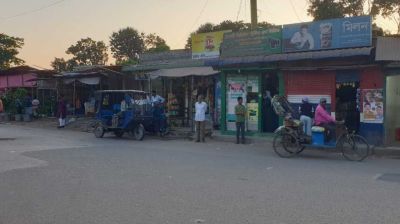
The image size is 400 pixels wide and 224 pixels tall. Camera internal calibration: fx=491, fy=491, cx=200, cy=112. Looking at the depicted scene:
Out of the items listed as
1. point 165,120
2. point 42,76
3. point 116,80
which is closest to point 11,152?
point 165,120

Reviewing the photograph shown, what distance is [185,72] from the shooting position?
2047cm

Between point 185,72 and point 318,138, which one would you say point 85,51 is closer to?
point 185,72

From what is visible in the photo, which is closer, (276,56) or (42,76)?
(276,56)

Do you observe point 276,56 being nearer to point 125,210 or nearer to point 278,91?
point 278,91

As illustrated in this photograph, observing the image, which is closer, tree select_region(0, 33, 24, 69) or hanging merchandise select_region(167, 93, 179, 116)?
hanging merchandise select_region(167, 93, 179, 116)

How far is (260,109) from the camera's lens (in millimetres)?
18188

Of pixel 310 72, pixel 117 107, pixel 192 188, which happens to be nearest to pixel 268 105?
pixel 310 72

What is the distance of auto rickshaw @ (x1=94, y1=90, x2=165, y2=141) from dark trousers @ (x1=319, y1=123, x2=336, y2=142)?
7703mm

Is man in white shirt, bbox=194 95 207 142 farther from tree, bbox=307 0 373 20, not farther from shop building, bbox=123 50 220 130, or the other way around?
tree, bbox=307 0 373 20

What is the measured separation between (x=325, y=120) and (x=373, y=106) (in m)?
2.36

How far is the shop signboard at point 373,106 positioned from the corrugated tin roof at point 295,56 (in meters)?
1.35

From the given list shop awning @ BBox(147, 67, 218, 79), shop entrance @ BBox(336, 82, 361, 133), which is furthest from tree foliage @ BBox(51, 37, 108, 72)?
shop entrance @ BBox(336, 82, 361, 133)

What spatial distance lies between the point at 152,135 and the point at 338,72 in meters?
8.35

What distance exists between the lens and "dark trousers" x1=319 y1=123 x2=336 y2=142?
45.2ft
